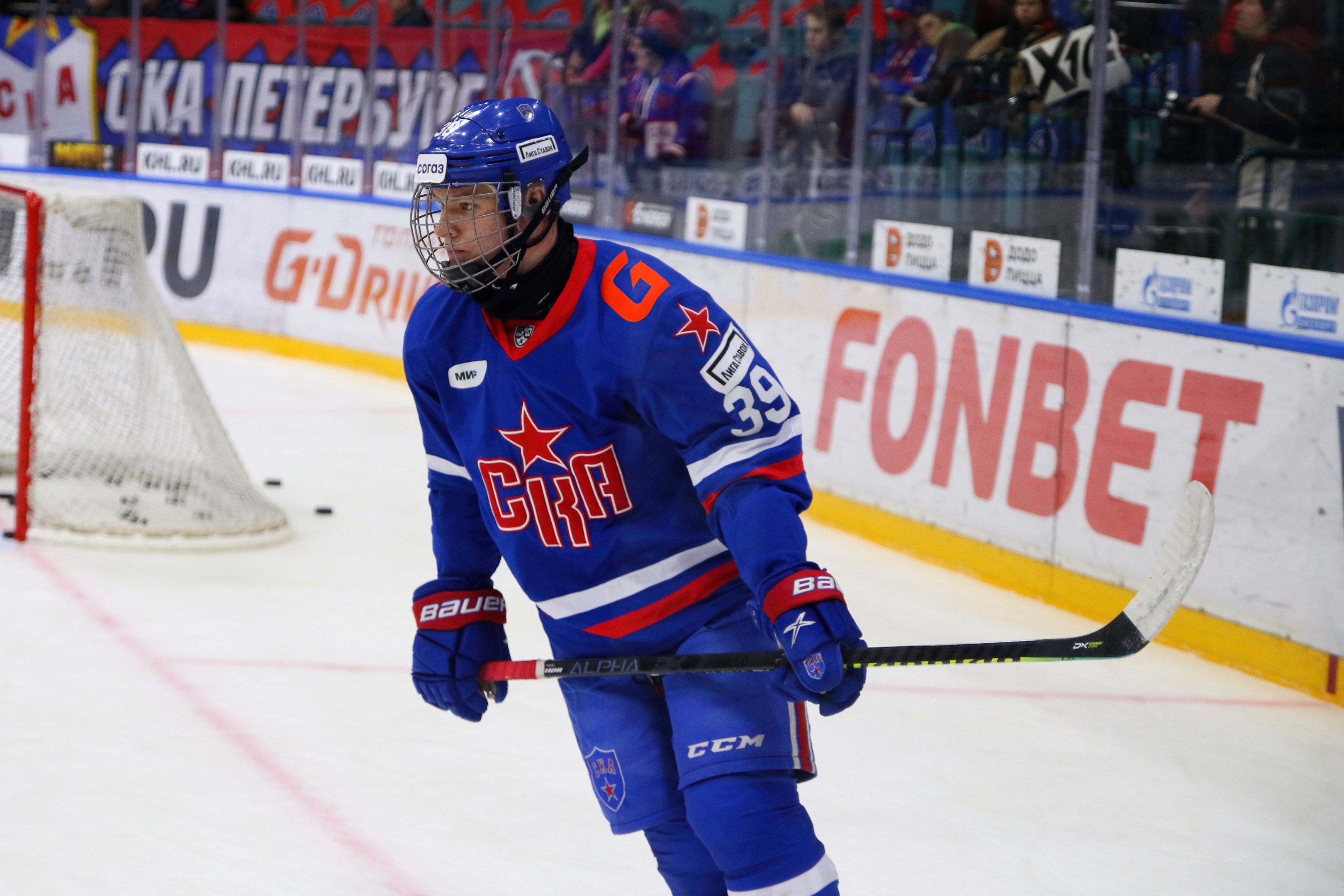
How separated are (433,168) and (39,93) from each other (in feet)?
28.5

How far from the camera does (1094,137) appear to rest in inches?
182

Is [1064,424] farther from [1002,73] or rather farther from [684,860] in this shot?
[684,860]

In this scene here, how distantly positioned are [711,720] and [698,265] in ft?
14.7

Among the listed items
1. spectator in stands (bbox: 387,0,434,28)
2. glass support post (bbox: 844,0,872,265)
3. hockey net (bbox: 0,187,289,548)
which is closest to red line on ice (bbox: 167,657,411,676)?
hockey net (bbox: 0,187,289,548)

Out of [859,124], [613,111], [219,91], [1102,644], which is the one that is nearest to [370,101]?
[219,91]

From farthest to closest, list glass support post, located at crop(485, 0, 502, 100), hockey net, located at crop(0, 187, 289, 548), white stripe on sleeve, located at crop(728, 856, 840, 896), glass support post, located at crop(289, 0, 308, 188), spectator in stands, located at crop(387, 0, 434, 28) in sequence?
1. glass support post, located at crop(289, 0, 308, 188)
2. spectator in stands, located at crop(387, 0, 434, 28)
3. glass support post, located at crop(485, 0, 502, 100)
4. hockey net, located at crop(0, 187, 289, 548)
5. white stripe on sleeve, located at crop(728, 856, 840, 896)

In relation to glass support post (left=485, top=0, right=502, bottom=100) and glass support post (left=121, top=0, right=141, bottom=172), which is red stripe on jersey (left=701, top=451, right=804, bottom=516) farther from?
glass support post (left=121, top=0, right=141, bottom=172)

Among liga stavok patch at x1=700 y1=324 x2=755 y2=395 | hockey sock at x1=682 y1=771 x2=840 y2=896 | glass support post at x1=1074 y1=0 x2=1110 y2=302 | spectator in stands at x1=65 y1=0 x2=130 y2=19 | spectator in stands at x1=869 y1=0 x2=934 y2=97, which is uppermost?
spectator in stands at x1=65 y1=0 x2=130 y2=19

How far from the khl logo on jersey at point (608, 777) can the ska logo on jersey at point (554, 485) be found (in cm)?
28

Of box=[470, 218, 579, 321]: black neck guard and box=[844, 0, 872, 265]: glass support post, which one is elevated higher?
box=[844, 0, 872, 265]: glass support post

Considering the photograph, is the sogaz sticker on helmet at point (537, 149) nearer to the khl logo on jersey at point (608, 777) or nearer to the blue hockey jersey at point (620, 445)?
the blue hockey jersey at point (620, 445)

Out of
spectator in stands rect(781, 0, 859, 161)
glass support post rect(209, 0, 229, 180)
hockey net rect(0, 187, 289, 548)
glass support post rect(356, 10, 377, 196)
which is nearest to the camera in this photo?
hockey net rect(0, 187, 289, 548)

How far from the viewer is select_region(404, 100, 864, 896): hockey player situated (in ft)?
5.81

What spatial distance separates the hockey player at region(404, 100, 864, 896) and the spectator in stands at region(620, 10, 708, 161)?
4647 millimetres
